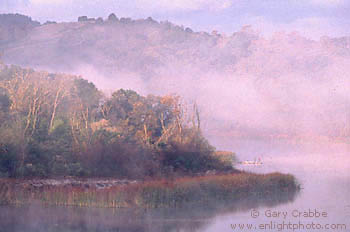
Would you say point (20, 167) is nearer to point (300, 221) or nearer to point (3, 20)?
point (300, 221)

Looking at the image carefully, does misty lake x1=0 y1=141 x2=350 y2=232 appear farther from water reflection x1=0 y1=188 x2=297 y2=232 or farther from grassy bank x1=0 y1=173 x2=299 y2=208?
grassy bank x1=0 y1=173 x2=299 y2=208

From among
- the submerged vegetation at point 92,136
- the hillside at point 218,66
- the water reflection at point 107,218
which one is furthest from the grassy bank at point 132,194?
the hillside at point 218,66

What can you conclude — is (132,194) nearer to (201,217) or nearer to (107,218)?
(107,218)

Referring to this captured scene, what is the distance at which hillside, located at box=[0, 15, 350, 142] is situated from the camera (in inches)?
3804

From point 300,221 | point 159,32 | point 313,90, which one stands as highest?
point 159,32

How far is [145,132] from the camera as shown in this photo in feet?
103

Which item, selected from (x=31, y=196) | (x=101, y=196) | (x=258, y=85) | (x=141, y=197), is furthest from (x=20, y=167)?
(x=258, y=85)

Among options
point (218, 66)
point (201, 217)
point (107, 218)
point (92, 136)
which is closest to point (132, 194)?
point (107, 218)

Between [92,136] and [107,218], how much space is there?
9749 millimetres

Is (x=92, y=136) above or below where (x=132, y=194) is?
above

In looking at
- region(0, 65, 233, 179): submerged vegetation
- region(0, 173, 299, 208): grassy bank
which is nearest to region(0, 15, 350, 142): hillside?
region(0, 65, 233, 179): submerged vegetation

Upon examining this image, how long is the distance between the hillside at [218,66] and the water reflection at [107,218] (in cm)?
6564

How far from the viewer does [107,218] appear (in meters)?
19.5

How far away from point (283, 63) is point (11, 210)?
4702 inches
